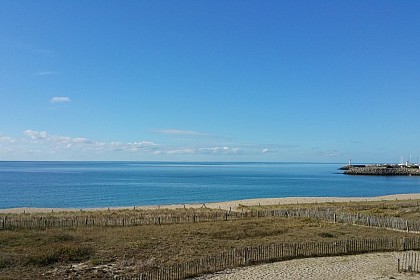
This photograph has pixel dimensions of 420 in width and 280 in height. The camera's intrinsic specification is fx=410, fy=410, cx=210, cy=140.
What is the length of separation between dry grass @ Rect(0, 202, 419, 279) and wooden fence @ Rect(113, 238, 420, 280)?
204cm

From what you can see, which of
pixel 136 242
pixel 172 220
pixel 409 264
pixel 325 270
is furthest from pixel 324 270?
pixel 172 220

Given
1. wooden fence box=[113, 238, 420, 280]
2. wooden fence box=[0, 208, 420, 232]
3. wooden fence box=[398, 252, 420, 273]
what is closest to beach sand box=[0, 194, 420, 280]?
Answer: wooden fence box=[398, 252, 420, 273]

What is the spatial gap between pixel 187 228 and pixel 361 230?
12.6 metres

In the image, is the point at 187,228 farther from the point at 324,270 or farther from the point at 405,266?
the point at 405,266

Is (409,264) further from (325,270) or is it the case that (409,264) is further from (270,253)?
(270,253)

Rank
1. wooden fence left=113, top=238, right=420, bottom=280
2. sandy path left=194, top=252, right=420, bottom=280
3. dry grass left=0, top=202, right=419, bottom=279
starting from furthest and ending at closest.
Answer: dry grass left=0, top=202, right=419, bottom=279
sandy path left=194, top=252, right=420, bottom=280
wooden fence left=113, top=238, right=420, bottom=280

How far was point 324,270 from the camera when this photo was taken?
18.6 metres

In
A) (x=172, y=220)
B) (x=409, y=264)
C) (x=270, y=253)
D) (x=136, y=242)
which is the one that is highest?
(x=270, y=253)

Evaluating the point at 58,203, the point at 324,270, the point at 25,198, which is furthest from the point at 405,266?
the point at 25,198

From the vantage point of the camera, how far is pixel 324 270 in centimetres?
1859

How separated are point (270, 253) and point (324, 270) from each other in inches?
113

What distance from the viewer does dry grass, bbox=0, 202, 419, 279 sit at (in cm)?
1850

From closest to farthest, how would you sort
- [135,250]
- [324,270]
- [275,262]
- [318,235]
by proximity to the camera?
[324,270] < [275,262] < [135,250] < [318,235]

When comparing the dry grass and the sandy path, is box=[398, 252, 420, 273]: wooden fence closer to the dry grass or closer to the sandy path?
the sandy path
